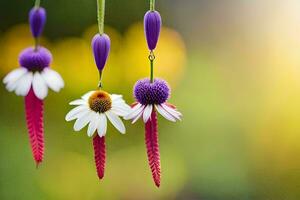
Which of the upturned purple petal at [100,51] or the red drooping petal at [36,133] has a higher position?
the upturned purple petal at [100,51]

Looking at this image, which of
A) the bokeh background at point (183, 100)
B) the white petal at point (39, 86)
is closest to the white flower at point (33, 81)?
the white petal at point (39, 86)

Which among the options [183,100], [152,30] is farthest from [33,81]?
[183,100]

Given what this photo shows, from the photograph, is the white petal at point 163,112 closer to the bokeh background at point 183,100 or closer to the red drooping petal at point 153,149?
the red drooping petal at point 153,149

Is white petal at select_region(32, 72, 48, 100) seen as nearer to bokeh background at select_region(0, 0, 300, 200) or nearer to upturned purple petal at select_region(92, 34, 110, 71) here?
upturned purple petal at select_region(92, 34, 110, 71)

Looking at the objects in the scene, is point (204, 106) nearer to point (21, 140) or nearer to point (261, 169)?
point (261, 169)

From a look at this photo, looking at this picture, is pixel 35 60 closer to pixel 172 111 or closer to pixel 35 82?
pixel 35 82

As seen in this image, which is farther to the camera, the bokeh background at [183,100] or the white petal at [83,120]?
the bokeh background at [183,100]

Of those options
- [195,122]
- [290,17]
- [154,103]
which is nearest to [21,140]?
[195,122]
